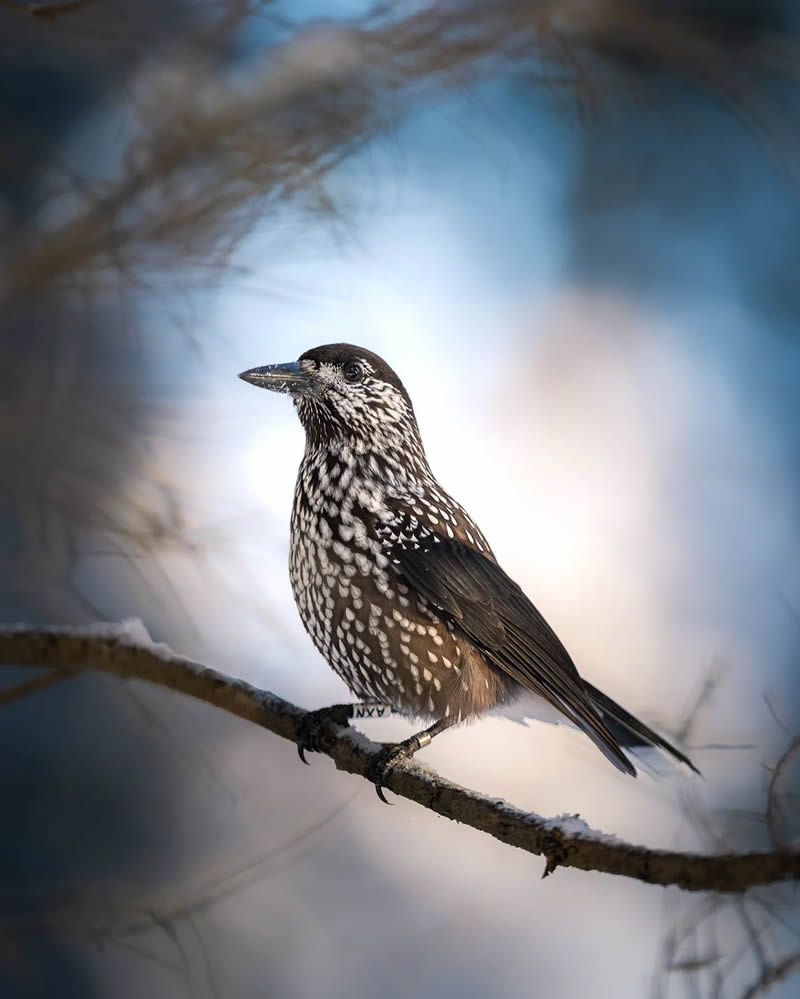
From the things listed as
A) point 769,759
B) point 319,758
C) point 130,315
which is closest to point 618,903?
point 319,758

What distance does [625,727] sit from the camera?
1898 mm

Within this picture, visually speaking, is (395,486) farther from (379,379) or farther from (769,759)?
(769,759)

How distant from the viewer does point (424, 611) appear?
81.6 inches

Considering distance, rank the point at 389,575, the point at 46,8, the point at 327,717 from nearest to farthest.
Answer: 1. the point at 46,8
2. the point at 389,575
3. the point at 327,717

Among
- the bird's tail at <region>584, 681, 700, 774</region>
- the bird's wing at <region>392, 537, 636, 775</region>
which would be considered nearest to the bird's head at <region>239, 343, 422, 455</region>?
the bird's wing at <region>392, 537, 636, 775</region>

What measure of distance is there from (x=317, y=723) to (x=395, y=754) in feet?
0.61

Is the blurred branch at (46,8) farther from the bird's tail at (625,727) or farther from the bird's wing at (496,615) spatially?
the bird's tail at (625,727)

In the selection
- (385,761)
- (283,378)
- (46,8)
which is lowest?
(385,761)

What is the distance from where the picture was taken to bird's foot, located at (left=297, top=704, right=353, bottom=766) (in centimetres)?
210

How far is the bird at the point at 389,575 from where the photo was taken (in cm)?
200

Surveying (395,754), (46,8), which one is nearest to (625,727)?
(395,754)

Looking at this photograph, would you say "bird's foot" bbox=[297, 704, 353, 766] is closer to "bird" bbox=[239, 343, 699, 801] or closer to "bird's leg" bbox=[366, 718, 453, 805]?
"bird" bbox=[239, 343, 699, 801]

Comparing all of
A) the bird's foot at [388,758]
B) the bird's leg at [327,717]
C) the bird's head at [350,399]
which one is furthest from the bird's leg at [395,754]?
the bird's head at [350,399]

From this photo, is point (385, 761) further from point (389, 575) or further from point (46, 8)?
point (46, 8)
